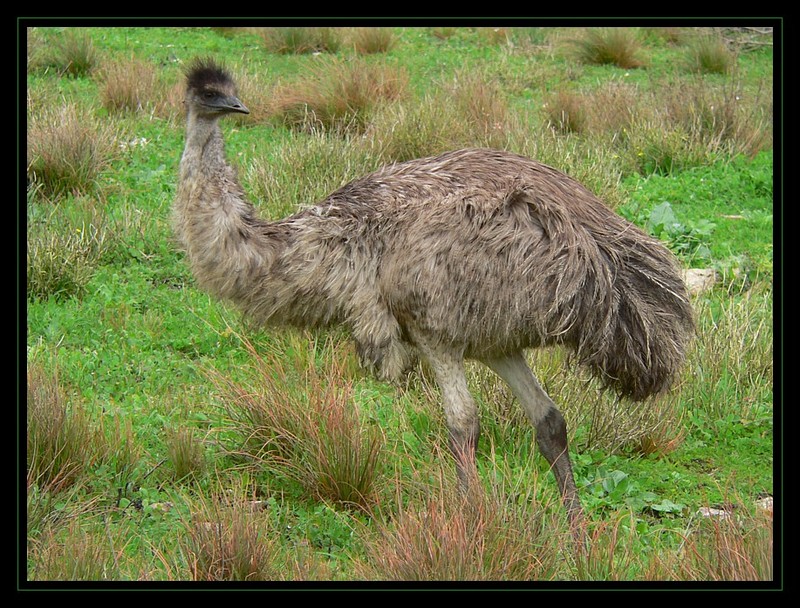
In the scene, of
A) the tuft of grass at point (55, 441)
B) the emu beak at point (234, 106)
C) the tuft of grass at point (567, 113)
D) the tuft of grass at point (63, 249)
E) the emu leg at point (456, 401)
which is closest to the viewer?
the emu leg at point (456, 401)

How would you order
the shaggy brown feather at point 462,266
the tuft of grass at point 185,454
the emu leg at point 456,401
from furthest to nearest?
the tuft of grass at point 185,454, the emu leg at point 456,401, the shaggy brown feather at point 462,266

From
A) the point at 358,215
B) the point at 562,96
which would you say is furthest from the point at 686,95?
the point at 358,215

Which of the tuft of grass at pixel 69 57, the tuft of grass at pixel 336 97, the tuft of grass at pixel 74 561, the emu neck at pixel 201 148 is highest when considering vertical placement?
the tuft of grass at pixel 69 57

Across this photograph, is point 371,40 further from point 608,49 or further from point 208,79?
point 208,79

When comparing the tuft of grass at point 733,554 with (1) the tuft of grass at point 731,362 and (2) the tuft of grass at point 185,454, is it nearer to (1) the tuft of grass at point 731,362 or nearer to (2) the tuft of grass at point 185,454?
(1) the tuft of grass at point 731,362

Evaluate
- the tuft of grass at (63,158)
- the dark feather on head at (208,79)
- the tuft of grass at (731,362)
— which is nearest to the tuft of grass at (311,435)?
the dark feather on head at (208,79)

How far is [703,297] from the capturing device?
20.1 feet

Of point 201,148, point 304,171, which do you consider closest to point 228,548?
point 201,148

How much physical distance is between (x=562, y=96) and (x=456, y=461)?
5710mm

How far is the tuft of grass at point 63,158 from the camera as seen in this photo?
7305 mm

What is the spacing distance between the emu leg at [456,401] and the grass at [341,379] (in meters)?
0.17

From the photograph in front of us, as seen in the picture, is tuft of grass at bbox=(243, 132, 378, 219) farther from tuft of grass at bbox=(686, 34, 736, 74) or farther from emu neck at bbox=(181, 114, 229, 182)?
tuft of grass at bbox=(686, 34, 736, 74)

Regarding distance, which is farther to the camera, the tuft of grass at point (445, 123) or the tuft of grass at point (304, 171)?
the tuft of grass at point (445, 123)

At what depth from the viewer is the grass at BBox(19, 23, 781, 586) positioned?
359cm
